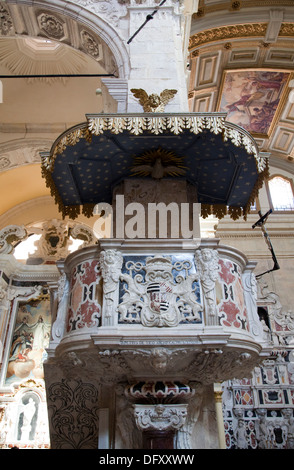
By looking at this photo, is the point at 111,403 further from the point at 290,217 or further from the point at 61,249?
the point at 290,217

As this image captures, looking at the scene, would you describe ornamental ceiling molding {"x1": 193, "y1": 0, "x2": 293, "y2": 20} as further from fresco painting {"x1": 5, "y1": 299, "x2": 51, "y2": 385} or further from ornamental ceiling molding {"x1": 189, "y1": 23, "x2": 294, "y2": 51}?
fresco painting {"x1": 5, "y1": 299, "x2": 51, "y2": 385}

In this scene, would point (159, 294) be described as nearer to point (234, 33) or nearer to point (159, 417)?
point (159, 417)

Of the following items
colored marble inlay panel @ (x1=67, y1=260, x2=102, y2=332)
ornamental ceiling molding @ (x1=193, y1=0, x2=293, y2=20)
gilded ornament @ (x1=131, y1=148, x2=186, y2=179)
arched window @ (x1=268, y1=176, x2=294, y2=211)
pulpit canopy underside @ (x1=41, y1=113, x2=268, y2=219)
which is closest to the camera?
colored marble inlay panel @ (x1=67, y1=260, x2=102, y2=332)

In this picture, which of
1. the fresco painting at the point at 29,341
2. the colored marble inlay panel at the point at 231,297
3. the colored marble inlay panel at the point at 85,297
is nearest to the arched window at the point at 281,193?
the fresco painting at the point at 29,341

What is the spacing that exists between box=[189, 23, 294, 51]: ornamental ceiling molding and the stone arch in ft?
14.1

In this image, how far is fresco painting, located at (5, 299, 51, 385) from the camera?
31.5 feet

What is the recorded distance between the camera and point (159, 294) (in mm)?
3896

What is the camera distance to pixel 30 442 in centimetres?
877

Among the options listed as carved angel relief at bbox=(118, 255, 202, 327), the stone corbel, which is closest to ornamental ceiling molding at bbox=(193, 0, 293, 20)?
carved angel relief at bbox=(118, 255, 202, 327)

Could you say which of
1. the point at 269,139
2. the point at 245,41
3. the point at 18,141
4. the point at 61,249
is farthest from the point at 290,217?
the point at 18,141

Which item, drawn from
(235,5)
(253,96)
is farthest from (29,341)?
(235,5)
